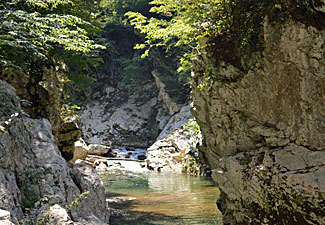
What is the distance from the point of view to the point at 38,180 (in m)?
5.05

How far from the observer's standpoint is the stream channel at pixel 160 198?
344 inches

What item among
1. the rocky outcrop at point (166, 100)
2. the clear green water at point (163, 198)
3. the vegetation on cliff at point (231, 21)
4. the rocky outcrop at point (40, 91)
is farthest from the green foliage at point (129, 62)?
the vegetation on cliff at point (231, 21)

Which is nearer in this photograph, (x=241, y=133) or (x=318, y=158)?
(x=318, y=158)

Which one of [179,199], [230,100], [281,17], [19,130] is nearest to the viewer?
[19,130]

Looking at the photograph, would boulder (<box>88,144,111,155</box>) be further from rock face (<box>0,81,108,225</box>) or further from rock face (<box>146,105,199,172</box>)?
rock face (<box>0,81,108,225</box>)

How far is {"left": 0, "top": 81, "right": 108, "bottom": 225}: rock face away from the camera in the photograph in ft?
13.0

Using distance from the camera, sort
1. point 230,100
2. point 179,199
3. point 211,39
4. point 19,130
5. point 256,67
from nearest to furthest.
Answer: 1. point 19,130
2. point 256,67
3. point 230,100
4. point 211,39
5. point 179,199

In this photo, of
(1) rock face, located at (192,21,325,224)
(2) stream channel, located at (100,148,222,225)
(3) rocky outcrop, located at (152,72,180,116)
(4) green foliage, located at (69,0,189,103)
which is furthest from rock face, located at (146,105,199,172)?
(1) rock face, located at (192,21,325,224)

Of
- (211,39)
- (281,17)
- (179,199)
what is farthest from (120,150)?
(281,17)

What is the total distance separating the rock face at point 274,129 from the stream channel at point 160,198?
2274mm

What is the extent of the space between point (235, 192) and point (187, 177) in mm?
11153

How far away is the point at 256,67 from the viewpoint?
20.8 feet

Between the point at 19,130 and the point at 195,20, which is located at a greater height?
the point at 195,20

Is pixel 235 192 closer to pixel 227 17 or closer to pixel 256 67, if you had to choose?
pixel 256 67
